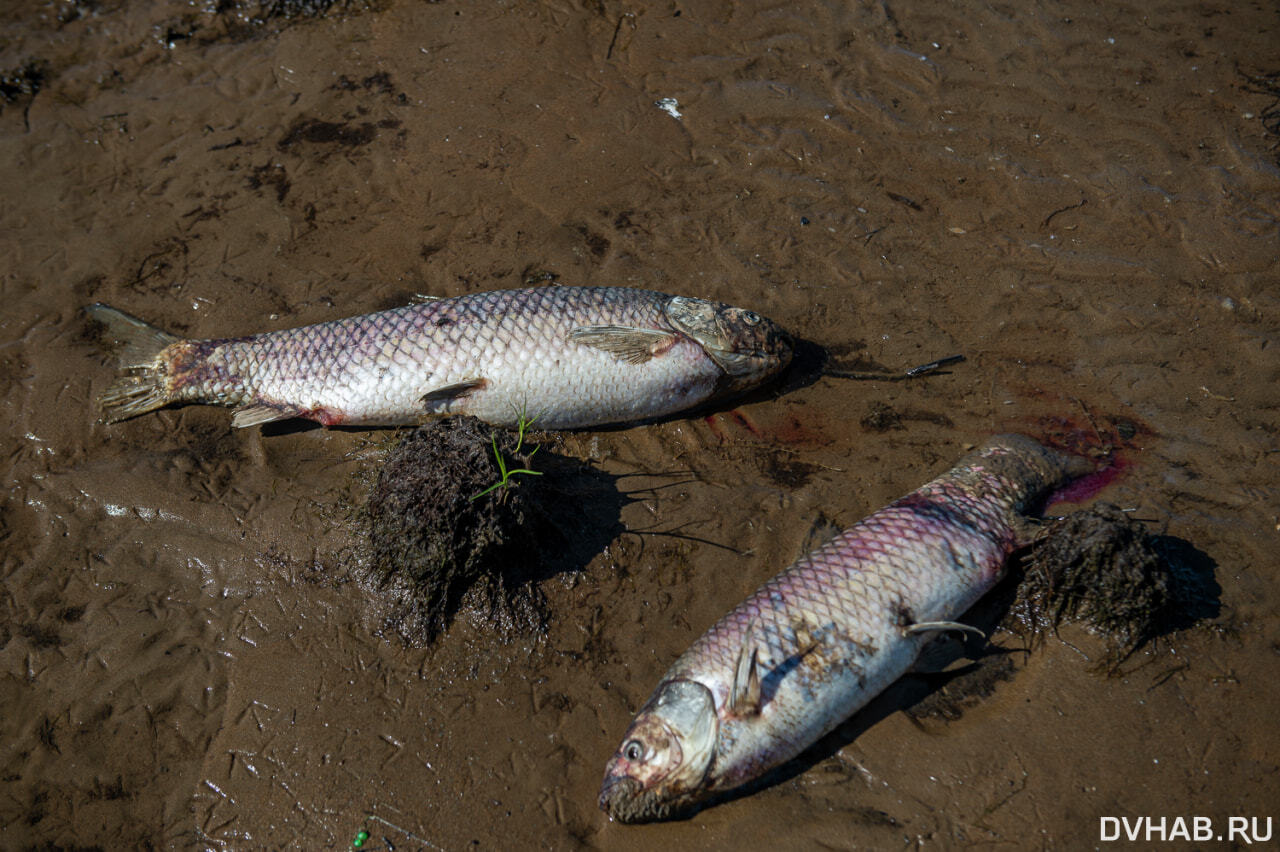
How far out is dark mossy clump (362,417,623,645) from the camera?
14.2ft

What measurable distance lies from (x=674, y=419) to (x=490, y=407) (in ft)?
4.41

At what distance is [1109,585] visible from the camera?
4.14m

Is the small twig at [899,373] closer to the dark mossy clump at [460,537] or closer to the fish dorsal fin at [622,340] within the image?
the fish dorsal fin at [622,340]

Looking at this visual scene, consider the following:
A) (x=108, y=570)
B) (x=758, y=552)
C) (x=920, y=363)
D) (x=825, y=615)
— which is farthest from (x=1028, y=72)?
(x=108, y=570)

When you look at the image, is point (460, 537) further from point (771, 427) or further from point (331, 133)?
point (331, 133)

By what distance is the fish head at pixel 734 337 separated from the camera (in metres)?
5.30

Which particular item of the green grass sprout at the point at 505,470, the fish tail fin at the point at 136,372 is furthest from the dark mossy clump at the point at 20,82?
the green grass sprout at the point at 505,470

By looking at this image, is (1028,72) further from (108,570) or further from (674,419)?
(108,570)

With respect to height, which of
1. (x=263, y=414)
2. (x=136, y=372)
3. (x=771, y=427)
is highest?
(x=771, y=427)

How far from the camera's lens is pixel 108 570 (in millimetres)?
4730

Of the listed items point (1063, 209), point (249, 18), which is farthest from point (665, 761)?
point (249, 18)

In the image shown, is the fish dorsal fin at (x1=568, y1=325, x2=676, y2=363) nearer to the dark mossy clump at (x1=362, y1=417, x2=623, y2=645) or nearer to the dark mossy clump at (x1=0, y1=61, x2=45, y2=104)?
the dark mossy clump at (x1=362, y1=417, x2=623, y2=645)

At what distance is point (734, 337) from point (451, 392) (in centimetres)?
201

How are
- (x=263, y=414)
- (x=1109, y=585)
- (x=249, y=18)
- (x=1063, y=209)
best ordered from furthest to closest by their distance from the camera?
(x=249, y=18), (x=1063, y=209), (x=263, y=414), (x=1109, y=585)
